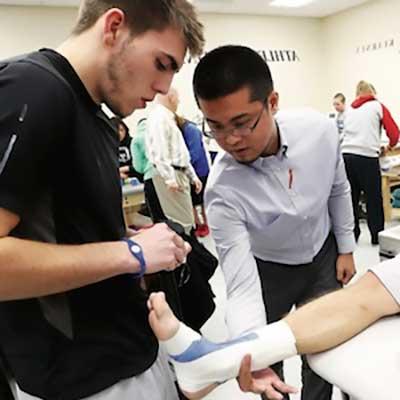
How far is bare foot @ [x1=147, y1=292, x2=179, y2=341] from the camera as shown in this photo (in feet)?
2.94

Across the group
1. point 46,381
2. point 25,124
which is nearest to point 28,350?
point 46,381

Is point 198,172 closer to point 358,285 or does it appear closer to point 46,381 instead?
point 358,285

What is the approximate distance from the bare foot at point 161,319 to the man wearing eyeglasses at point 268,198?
0.24 m

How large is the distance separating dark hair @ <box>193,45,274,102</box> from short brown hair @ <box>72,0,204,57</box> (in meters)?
0.22

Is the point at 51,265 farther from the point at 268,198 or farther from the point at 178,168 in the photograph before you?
the point at 178,168

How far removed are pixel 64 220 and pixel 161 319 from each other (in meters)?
0.28

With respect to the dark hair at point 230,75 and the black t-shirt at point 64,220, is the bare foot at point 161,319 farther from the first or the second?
the dark hair at point 230,75

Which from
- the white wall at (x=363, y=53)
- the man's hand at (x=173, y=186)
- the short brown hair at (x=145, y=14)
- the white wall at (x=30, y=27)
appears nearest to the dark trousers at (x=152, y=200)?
the man's hand at (x=173, y=186)

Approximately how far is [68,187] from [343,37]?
288 inches

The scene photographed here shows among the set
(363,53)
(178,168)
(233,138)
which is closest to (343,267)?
(233,138)

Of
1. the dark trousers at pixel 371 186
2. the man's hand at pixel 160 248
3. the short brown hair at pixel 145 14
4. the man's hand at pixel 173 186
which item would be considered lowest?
the dark trousers at pixel 371 186

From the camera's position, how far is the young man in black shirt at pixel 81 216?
69cm

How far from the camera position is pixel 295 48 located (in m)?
7.37

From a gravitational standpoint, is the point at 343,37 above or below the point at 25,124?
below
